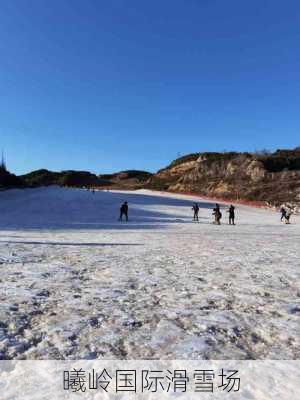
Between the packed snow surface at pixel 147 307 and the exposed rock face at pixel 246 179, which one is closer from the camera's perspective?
the packed snow surface at pixel 147 307

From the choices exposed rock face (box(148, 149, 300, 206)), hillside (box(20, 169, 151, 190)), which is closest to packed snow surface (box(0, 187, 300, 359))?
exposed rock face (box(148, 149, 300, 206))

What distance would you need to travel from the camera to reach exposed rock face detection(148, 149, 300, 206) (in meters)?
58.8

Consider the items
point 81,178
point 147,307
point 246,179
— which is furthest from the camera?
point 81,178

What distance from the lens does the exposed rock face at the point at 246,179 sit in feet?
193

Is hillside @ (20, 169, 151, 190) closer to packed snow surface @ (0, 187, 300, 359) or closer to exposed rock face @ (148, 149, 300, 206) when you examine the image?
exposed rock face @ (148, 149, 300, 206)

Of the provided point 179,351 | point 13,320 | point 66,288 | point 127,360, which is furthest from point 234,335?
point 66,288

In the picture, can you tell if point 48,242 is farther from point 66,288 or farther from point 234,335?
point 234,335

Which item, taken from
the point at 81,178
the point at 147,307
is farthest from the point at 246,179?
the point at 81,178

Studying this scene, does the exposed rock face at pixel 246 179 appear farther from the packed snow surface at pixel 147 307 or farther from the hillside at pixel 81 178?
the packed snow surface at pixel 147 307

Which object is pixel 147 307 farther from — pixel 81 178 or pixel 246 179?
pixel 81 178

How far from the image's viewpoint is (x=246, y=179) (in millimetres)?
73125

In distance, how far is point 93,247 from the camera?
13.8 metres

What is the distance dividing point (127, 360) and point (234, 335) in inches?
62.9

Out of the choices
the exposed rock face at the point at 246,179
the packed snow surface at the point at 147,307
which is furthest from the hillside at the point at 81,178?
the packed snow surface at the point at 147,307
